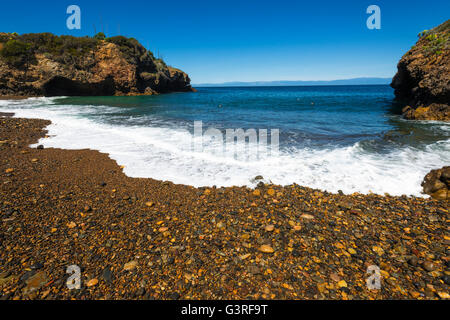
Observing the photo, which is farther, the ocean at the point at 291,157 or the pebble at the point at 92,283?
the ocean at the point at 291,157

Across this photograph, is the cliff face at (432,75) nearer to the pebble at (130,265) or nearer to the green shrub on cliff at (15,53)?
the pebble at (130,265)

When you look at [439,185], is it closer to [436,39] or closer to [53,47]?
[436,39]

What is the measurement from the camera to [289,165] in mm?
7219

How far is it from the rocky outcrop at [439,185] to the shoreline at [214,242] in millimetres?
372

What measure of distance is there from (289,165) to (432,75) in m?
18.0

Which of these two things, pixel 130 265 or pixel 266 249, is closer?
pixel 130 265

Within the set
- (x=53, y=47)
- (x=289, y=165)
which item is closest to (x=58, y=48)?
(x=53, y=47)

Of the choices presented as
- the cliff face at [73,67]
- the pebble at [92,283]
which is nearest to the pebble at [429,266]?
the pebble at [92,283]

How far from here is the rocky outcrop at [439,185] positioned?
16.3 feet

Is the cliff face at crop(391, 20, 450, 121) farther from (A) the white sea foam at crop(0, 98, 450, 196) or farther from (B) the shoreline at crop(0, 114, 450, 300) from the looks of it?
(B) the shoreline at crop(0, 114, 450, 300)

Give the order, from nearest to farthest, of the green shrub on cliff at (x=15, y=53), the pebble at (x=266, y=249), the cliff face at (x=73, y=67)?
the pebble at (x=266, y=249)
the green shrub on cliff at (x=15, y=53)
the cliff face at (x=73, y=67)
